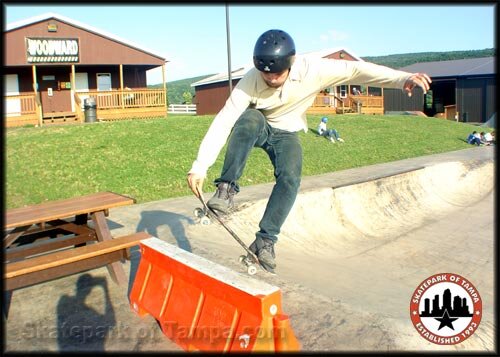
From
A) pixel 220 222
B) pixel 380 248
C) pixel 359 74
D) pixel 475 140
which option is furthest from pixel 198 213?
pixel 475 140

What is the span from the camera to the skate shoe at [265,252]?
4162 millimetres

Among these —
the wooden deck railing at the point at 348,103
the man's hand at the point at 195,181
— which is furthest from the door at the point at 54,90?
the man's hand at the point at 195,181

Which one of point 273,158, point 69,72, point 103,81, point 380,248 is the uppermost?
point 69,72

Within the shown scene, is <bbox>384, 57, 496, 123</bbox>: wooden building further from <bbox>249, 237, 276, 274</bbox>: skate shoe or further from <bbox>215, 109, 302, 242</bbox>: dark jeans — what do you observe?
<bbox>249, 237, 276, 274</bbox>: skate shoe

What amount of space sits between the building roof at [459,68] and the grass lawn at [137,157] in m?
21.9

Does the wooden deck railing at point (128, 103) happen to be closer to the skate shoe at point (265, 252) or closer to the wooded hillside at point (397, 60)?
the skate shoe at point (265, 252)

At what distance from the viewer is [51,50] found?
2358 centimetres

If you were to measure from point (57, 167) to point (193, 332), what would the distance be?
891 centimetres

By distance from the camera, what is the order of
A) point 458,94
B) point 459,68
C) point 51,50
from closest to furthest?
point 51,50
point 458,94
point 459,68

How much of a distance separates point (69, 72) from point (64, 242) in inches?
918

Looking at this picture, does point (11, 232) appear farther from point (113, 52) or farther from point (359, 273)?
point (113, 52)

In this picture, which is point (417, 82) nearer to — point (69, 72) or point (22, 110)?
point (22, 110)

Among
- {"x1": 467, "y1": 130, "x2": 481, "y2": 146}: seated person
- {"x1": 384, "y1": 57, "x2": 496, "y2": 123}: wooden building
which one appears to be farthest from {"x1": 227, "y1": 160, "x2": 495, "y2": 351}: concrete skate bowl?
{"x1": 384, "y1": 57, "x2": 496, "y2": 123}: wooden building

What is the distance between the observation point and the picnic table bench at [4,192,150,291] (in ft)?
12.5
